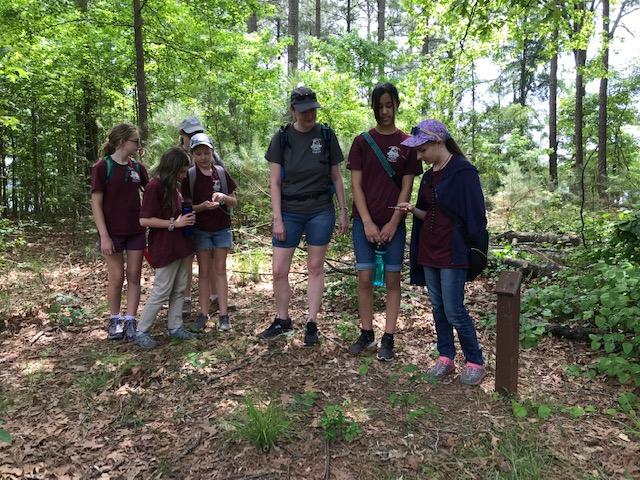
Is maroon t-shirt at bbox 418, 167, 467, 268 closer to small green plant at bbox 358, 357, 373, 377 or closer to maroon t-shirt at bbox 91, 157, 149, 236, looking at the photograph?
small green plant at bbox 358, 357, 373, 377

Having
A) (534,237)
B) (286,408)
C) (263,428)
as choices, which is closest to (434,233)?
(286,408)

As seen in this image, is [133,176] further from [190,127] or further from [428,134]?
[428,134]

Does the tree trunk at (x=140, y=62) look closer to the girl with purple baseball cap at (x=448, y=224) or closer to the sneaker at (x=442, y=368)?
the girl with purple baseball cap at (x=448, y=224)

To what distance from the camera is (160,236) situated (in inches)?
156

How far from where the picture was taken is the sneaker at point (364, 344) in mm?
3800

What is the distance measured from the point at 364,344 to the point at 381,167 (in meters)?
1.48

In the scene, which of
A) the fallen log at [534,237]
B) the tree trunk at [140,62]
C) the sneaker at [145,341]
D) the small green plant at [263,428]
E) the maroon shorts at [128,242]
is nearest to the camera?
Answer: the small green plant at [263,428]

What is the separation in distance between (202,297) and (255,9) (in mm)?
6484

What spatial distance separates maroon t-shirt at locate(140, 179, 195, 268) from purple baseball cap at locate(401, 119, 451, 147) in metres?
2.09

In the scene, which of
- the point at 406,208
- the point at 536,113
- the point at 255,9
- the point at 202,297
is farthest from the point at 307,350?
the point at 536,113

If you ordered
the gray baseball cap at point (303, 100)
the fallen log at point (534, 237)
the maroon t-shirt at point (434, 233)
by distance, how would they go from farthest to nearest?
the fallen log at point (534, 237) < the gray baseball cap at point (303, 100) < the maroon t-shirt at point (434, 233)

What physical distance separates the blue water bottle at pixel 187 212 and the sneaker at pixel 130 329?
97cm

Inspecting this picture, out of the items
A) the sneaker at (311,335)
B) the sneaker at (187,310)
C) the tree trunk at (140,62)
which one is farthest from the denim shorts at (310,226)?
the tree trunk at (140,62)

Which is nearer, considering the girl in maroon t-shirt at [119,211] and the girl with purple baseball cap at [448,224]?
the girl with purple baseball cap at [448,224]
